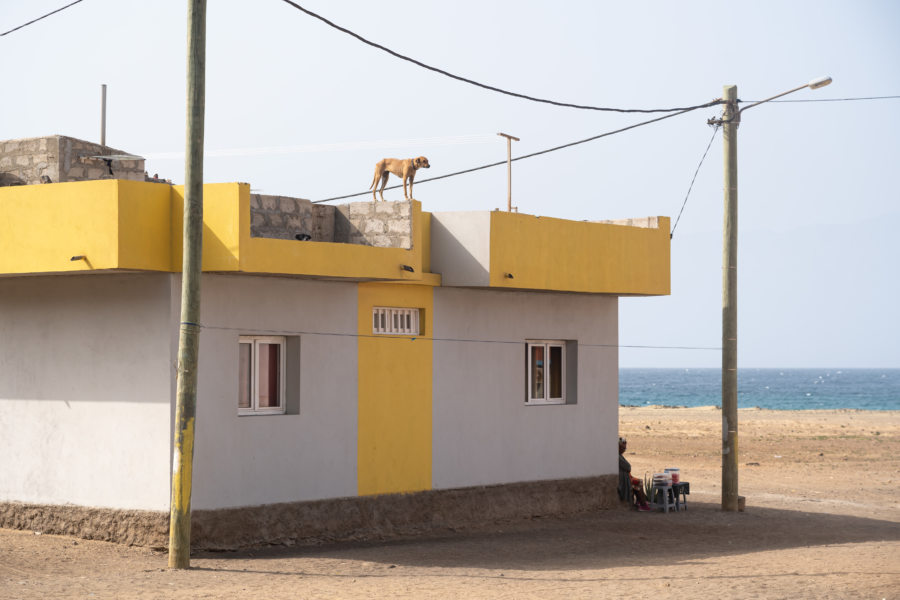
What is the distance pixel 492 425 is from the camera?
17.4 meters

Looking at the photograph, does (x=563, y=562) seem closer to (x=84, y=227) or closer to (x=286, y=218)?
(x=286, y=218)

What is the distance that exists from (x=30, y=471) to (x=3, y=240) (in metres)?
3.07

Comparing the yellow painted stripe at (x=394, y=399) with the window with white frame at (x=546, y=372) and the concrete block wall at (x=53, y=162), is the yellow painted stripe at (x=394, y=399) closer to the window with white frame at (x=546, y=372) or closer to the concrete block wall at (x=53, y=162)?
the window with white frame at (x=546, y=372)

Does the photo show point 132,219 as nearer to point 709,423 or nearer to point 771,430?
point 771,430

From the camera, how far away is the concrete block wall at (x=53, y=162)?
15.6m

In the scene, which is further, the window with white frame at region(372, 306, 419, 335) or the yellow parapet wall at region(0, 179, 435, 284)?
the window with white frame at region(372, 306, 419, 335)

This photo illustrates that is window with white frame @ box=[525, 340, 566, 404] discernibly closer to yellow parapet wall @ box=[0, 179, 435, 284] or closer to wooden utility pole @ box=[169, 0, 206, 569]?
yellow parapet wall @ box=[0, 179, 435, 284]

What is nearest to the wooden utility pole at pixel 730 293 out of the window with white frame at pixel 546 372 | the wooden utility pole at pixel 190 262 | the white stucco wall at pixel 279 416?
the window with white frame at pixel 546 372

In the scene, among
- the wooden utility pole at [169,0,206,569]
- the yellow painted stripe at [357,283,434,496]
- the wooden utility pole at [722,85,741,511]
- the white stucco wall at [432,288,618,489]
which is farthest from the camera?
the wooden utility pole at [722,85,741,511]

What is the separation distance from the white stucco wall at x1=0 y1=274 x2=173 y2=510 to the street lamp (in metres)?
9.44

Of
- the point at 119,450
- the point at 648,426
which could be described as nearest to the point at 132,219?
the point at 119,450

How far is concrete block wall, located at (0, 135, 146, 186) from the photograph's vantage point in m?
15.6

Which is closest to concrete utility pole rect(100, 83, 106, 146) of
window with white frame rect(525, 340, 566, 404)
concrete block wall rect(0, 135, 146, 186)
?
concrete block wall rect(0, 135, 146, 186)

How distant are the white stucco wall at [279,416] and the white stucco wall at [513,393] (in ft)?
5.71
